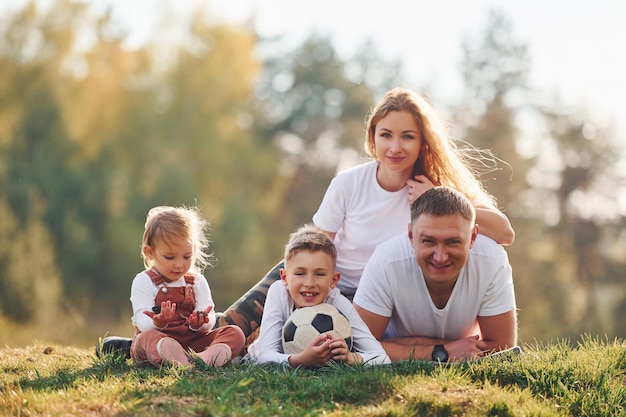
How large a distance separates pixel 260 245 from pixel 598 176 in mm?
14407

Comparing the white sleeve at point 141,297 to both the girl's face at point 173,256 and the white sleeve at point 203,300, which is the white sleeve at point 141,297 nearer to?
the girl's face at point 173,256

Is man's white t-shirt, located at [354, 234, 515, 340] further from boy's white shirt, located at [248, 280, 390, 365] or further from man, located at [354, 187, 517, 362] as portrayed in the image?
boy's white shirt, located at [248, 280, 390, 365]

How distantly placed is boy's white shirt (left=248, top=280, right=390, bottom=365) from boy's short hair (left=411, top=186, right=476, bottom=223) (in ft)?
2.69

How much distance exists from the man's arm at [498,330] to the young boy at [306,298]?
2.85 feet

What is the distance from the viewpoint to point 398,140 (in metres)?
6.48

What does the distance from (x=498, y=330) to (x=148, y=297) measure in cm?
259

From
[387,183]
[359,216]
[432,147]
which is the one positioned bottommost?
[359,216]

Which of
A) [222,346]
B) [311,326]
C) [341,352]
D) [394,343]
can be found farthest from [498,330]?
[222,346]

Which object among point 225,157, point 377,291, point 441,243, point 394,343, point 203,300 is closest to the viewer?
point 441,243

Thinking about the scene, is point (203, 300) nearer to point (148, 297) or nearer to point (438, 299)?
point (148, 297)

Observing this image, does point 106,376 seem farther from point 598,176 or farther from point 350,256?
point 598,176

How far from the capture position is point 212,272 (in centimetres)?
3312

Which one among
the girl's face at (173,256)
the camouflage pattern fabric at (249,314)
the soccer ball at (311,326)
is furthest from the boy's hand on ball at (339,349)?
the camouflage pattern fabric at (249,314)

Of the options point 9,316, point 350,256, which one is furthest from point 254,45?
point 350,256
